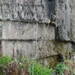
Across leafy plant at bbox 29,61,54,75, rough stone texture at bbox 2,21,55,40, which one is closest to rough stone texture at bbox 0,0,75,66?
rough stone texture at bbox 2,21,55,40

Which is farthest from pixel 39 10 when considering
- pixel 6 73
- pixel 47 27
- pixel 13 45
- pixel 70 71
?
pixel 6 73

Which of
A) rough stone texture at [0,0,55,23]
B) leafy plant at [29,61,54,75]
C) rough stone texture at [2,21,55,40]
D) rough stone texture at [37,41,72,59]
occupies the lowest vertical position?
leafy plant at [29,61,54,75]

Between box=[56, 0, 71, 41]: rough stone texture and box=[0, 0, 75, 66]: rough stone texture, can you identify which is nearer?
box=[0, 0, 75, 66]: rough stone texture

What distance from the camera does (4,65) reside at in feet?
13.5

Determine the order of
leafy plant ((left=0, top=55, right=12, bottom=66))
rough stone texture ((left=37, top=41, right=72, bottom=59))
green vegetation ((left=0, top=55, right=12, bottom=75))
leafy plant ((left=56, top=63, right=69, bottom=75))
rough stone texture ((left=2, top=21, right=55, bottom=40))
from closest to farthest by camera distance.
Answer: green vegetation ((left=0, top=55, right=12, bottom=75)) → leafy plant ((left=0, top=55, right=12, bottom=66)) → leafy plant ((left=56, top=63, right=69, bottom=75)) → rough stone texture ((left=2, top=21, right=55, bottom=40)) → rough stone texture ((left=37, top=41, right=72, bottom=59))

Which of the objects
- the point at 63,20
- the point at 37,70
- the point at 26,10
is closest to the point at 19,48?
the point at 26,10

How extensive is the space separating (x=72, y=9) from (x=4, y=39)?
3.84ft

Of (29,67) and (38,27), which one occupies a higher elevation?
(38,27)

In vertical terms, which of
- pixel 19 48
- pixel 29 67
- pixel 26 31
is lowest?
pixel 29 67

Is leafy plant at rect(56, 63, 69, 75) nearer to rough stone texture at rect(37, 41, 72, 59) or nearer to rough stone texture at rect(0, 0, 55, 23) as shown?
rough stone texture at rect(37, 41, 72, 59)

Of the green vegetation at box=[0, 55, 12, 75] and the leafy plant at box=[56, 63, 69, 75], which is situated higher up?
the green vegetation at box=[0, 55, 12, 75]

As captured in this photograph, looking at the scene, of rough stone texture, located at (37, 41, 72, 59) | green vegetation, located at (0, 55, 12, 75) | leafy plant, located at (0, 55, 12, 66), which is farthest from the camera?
rough stone texture, located at (37, 41, 72, 59)

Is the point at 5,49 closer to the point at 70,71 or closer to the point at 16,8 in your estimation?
the point at 16,8

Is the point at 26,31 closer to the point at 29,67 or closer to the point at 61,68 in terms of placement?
the point at 61,68
